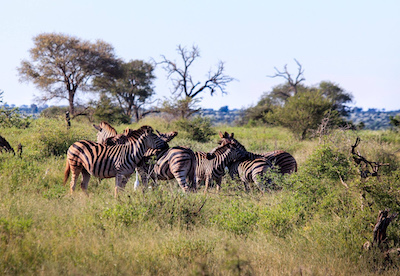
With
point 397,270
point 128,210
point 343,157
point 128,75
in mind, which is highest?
point 128,75

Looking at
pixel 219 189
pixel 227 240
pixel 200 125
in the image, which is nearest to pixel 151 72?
pixel 200 125

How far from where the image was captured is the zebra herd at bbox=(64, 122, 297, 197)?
859 centimetres

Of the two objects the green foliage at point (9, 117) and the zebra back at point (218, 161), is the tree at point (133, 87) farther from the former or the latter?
the zebra back at point (218, 161)

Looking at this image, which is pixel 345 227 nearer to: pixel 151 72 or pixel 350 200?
pixel 350 200

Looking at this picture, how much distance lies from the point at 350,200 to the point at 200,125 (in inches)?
589

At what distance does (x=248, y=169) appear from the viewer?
9570 millimetres

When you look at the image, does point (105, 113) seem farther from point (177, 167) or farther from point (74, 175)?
point (177, 167)

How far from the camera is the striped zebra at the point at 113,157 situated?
8539 mm

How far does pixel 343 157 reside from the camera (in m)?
8.83

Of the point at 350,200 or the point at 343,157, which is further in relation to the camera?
the point at 343,157

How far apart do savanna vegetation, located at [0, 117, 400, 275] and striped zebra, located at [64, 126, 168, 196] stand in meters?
0.57

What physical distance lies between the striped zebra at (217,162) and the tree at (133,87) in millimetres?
33240

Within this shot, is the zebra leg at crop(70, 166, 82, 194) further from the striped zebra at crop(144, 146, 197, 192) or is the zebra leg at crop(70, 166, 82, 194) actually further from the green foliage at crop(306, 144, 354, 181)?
the green foliage at crop(306, 144, 354, 181)

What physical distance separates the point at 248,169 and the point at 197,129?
39.0 feet
